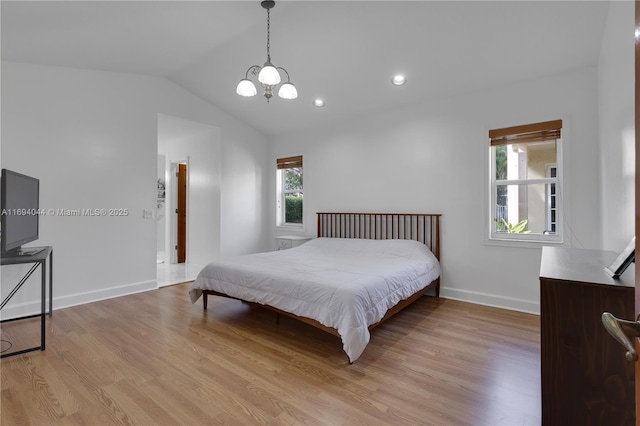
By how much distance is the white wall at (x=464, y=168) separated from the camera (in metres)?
3.07

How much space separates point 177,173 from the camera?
252 inches

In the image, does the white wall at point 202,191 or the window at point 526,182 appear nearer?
the window at point 526,182

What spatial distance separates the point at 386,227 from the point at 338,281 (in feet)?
6.62

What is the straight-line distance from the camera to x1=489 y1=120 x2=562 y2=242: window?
3291mm

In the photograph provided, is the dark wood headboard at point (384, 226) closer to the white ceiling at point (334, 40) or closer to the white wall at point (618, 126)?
the white ceiling at point (334, 40)

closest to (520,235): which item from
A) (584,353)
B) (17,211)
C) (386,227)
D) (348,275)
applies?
(386,227)

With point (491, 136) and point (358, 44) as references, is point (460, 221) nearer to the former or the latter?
point (491, 136)

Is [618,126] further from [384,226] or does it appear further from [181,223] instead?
[181,223]

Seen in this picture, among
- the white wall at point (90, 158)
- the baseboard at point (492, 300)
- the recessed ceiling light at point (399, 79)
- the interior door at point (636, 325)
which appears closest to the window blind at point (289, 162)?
the white wall at point (90, 158)

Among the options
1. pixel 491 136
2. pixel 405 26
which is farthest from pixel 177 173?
pixel 491 136

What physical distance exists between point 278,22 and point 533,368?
3.61 m

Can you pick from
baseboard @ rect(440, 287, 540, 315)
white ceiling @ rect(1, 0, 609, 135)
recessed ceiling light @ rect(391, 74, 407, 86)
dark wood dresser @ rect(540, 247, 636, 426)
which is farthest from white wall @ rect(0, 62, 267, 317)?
dark wood dresser @ rect(540, 247, 636, 426)

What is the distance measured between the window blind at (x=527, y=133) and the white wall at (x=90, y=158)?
406cm

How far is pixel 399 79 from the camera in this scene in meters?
3.60
